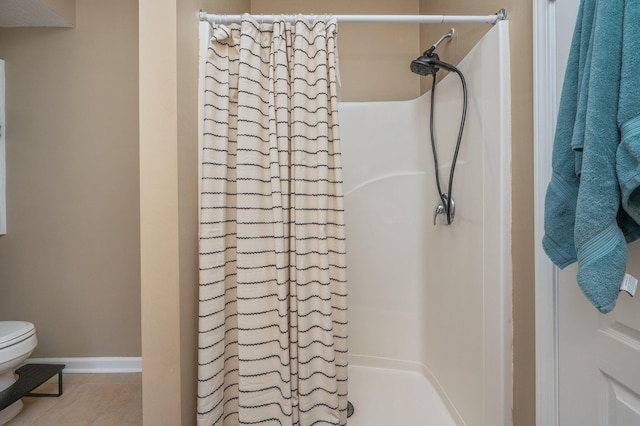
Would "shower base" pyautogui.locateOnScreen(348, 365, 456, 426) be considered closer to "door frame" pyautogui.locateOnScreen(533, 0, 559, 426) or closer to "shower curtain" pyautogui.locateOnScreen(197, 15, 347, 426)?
"shower curtain" pyautogui.locateOnScreen(197, 15, 347, 426)

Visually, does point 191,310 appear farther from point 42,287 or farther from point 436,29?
point 436,29

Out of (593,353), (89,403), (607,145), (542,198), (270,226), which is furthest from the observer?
(89,403)

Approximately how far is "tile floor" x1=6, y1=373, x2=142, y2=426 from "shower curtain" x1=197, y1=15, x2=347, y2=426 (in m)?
0.83

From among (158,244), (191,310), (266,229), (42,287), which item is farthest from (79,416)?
(266,229)

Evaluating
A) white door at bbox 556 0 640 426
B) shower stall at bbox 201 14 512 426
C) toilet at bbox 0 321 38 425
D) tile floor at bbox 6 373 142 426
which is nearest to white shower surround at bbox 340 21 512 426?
shower stall at bbox 201 14 512 426

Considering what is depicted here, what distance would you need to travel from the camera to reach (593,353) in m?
0.80

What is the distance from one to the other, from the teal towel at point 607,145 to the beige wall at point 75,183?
7.49 ft

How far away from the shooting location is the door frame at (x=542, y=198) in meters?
0.91

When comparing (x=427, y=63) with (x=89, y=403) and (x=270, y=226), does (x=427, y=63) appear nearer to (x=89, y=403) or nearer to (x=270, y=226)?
(x=270, y=226)

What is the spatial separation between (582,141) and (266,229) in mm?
1005

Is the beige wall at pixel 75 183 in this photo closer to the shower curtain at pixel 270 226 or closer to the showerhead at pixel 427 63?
the shower curtain at pixel 270 226

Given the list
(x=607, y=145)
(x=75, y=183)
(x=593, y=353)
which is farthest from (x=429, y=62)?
(x=75, y=183)

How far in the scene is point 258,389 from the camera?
1.19 metres

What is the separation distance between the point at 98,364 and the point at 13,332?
0.62 m
